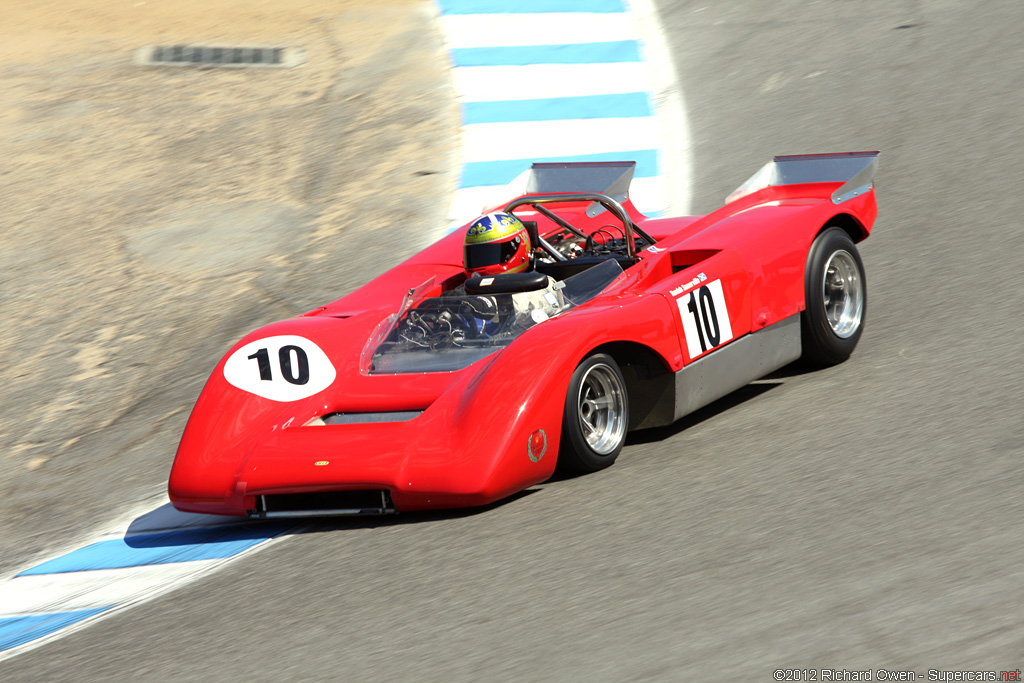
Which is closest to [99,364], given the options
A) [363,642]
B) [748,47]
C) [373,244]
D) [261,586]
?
[373,244]

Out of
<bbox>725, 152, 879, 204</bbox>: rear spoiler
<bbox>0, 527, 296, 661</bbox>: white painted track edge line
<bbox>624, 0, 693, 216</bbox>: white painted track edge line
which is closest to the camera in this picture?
<bbox>0, 527, 296, 661</bbox>: white painted track edge line

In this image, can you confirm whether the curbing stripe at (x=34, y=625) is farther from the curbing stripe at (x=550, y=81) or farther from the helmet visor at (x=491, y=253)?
the curbing stripe at (x=550, y=81)

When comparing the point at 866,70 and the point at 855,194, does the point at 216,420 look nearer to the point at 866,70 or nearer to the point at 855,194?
the point at 855,194

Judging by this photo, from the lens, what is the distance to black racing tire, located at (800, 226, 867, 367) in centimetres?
594

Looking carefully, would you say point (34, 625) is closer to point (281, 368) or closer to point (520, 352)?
point (281, 368)

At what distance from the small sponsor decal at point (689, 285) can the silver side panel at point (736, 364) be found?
30 centimetres

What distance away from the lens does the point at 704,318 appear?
545 centimetres

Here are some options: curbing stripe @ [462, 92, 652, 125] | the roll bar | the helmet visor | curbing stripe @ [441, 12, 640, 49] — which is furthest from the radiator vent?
curbing stripe @ [441, 12, 640, 49]

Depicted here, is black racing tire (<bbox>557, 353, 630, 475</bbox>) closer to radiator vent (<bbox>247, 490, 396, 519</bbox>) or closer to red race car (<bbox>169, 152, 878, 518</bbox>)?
red race car (<bbox>169, 152, 878, 518</bbox>)

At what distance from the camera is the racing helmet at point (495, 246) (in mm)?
5816

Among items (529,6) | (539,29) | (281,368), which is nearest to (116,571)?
(281,368)

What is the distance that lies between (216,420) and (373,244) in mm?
3856

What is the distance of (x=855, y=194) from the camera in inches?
252

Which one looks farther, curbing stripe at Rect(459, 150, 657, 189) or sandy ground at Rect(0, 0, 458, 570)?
curbing stripe at Rect(459, 150, 657, 189)
